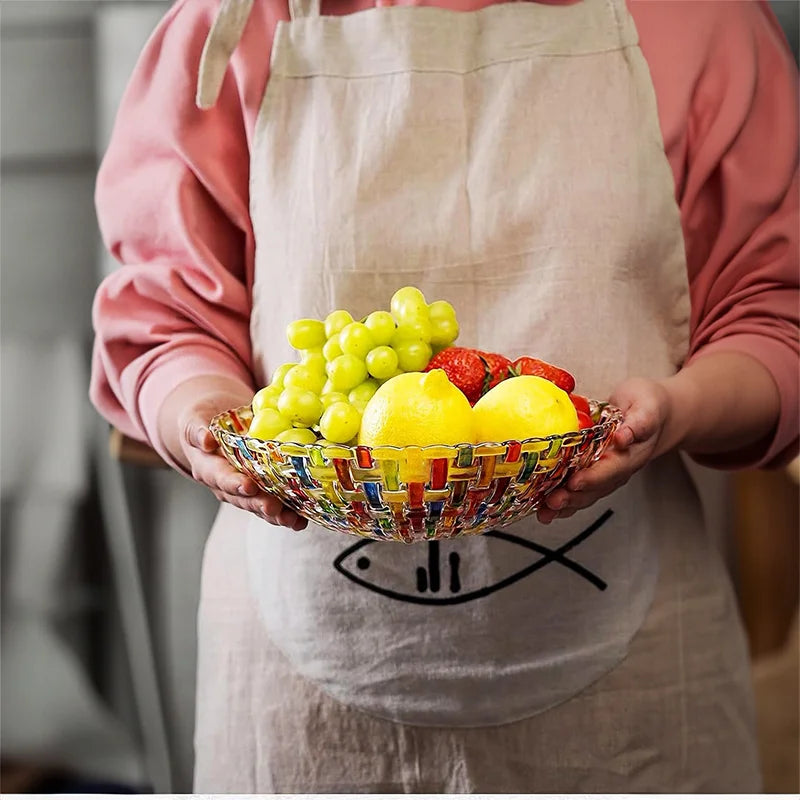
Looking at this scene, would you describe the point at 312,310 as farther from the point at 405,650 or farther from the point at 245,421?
the point at 405,650

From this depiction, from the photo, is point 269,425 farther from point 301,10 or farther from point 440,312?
point 301,10

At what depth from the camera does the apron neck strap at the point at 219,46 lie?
Answer: 0.67 metres

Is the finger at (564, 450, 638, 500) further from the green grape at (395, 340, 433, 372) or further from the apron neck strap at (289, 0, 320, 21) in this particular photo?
the apron neck strap at (289, 0, 320, 21)

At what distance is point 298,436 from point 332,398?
28 mm

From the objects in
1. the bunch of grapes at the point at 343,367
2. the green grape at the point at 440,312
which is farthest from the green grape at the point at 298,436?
the green grape at the point at 440,312

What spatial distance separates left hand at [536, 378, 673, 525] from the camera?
1.71 feet

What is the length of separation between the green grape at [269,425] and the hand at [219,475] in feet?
0.09

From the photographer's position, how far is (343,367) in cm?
52

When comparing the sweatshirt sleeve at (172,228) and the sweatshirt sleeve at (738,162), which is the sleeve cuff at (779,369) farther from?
the sweatshirt sleeve at (172,228)

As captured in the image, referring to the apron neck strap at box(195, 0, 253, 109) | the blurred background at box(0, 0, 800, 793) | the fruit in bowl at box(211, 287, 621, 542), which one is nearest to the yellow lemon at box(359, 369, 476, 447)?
the fruit in bowl at box(211, 287, 621, 542)

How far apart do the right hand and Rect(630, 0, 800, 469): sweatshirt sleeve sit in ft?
0.99

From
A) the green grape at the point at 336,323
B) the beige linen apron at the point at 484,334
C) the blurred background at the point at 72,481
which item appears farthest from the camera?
the blurred background at the point at 72,481

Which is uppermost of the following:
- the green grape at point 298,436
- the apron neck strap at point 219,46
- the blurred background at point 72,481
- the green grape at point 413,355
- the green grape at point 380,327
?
the apron neck strap at point 219,46

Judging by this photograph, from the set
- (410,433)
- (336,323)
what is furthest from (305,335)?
(410,433)
